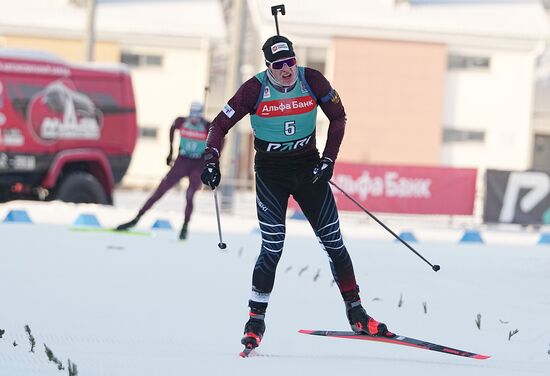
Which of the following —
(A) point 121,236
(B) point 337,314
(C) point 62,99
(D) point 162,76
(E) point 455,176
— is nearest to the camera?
(B) point 337,314

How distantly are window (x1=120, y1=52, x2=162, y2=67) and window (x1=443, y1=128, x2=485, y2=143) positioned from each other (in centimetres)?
1006

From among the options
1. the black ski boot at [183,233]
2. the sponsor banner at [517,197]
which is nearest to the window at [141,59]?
the sponsor banner at [517,197]

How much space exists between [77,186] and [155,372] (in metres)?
12.7

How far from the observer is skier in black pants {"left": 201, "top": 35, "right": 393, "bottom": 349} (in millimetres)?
Result: 6363

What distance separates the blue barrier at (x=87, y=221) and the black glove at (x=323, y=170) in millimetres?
9164

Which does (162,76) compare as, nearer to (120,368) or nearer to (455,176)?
(455,176)

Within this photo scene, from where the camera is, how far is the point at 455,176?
22.6 metres

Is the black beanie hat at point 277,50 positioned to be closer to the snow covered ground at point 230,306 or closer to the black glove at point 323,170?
the black glove at point 323,170

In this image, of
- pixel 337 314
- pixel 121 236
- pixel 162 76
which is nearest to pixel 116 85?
pixel 121 236

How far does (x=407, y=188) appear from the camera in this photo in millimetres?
22578

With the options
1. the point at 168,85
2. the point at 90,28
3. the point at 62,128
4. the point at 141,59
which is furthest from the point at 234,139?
the point at 141,59

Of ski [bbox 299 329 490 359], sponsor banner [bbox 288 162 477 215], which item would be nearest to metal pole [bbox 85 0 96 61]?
sponsor banner [bbox 288 162 477 215]

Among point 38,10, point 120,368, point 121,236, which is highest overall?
point 38,10

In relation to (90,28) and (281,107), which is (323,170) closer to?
(281,107)
